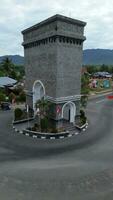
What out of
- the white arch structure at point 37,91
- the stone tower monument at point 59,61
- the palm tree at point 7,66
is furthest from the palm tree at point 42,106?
the palm tree at point 7,66

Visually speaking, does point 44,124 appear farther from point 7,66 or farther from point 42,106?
point 7,66

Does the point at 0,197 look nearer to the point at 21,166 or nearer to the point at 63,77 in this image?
the point at 21,166

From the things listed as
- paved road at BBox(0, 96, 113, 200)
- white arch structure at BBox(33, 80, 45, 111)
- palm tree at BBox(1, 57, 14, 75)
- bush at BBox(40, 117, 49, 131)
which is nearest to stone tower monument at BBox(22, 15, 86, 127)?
white arch structure at BBox(33, 80, 45, 111)

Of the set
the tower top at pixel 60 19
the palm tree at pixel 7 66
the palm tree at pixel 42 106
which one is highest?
the tower top at pixel 60 19

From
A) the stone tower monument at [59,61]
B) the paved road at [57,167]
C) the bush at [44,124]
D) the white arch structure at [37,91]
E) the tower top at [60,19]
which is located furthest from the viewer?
the white arch structure at [37,91]

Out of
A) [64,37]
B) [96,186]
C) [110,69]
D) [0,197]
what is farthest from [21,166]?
[110,69]

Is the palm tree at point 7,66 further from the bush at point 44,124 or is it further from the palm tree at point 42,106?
the bush at point 44,124
